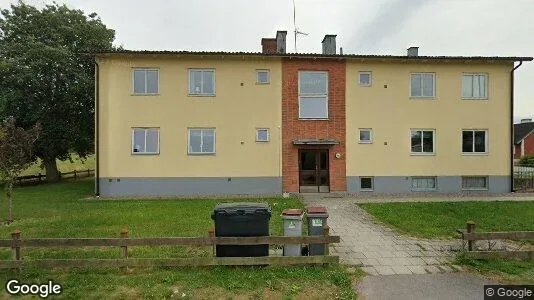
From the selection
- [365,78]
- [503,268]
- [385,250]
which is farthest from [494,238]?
[365,78]

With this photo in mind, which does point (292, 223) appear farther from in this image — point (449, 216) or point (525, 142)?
point (525, 142)

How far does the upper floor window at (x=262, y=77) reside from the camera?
17344 millimetres

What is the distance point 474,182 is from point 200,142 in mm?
14458

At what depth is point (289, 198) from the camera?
15.8m

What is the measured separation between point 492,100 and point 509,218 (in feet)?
31.0

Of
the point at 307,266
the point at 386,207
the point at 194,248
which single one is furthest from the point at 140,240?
the point at 386,207

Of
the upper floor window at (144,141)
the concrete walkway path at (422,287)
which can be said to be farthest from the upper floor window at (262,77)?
the concrete walkway path at (422,287)

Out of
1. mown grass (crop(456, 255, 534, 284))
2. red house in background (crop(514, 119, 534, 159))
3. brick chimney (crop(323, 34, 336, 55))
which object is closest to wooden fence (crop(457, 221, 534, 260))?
mown grass (crop(456, 255, 534, 284))

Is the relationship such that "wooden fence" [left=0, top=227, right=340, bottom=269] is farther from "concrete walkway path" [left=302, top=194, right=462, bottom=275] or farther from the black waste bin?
"concrete walkway path" [left=302, top=194, right=462, bottom=275]

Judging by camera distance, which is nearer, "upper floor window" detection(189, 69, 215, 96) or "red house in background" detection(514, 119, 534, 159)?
"upper floor window" detection(189, 69, 215, 96)

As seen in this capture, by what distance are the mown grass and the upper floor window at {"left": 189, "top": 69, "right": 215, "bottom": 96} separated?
13.4m

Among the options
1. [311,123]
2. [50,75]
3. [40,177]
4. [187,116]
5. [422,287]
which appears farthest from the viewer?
[40,177]

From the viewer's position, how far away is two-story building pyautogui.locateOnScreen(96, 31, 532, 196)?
16.9 m

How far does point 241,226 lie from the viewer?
20.9ft
